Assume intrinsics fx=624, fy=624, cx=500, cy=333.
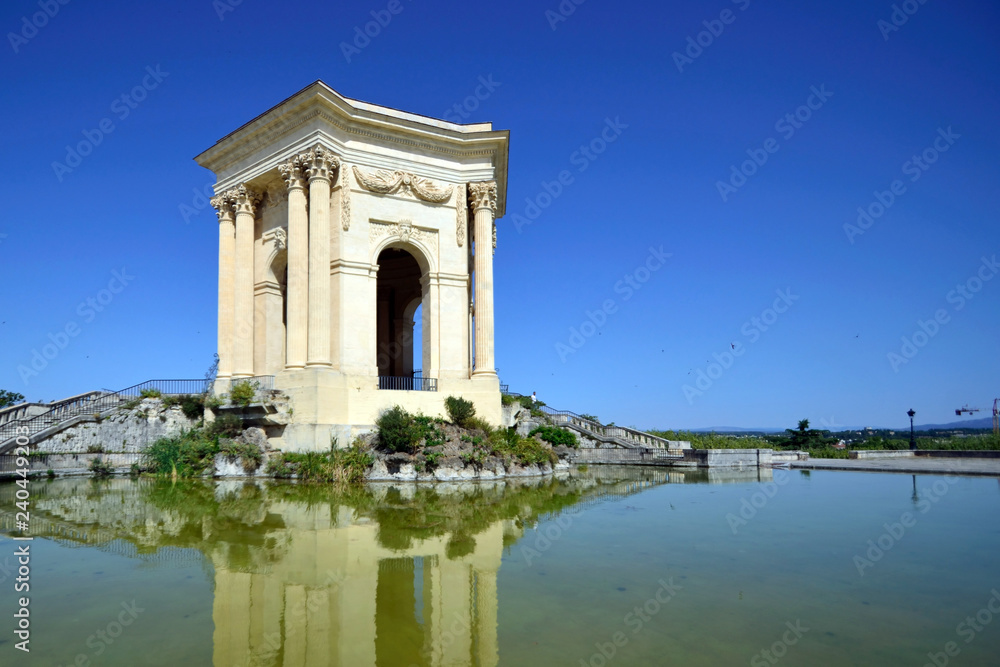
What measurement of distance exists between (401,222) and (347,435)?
27.4 ft

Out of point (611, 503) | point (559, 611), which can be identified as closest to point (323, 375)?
point (611, 503)

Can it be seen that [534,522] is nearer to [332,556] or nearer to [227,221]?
[332,556]

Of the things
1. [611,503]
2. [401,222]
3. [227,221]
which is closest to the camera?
[611,503]

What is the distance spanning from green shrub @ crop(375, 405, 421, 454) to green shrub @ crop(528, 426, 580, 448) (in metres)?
6.59

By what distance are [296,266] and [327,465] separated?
733cm

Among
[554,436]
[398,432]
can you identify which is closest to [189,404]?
[398,432]

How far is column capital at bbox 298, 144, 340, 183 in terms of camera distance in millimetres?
21812

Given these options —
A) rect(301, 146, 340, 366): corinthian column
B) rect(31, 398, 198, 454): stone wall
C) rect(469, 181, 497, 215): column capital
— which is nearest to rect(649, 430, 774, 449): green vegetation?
rect(469, 181, 497, 215): column capital

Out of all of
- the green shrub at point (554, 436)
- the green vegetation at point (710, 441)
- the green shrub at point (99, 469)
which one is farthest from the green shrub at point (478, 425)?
the green vegetation at point (710, 441)

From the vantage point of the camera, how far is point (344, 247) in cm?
2231

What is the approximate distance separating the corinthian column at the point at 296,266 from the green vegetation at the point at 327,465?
3347mm

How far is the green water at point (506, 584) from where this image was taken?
5.26m

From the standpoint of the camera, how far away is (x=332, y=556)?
28.1 ft

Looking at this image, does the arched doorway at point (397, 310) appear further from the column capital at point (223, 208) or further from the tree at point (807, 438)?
the tree at point (807, 438)
